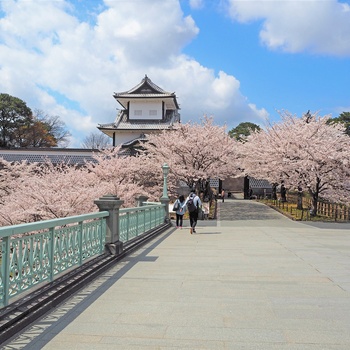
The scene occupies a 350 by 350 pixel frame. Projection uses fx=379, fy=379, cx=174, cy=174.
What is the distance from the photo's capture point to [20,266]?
178 inches

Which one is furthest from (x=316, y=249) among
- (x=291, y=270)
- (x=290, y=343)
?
(x=290, y=343)

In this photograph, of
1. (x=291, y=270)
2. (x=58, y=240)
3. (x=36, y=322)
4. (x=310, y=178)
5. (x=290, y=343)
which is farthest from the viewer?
(x=310, y=178)

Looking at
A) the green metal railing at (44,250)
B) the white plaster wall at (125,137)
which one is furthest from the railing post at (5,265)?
the white plaster wall at (125,137)

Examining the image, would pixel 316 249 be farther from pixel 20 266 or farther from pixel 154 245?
pixel 20 266

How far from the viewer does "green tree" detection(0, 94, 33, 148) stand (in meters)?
49.6

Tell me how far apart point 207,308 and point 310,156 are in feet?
68.9

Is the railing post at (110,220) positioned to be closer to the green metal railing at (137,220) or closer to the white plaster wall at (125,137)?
the green metal railing at (137,220)

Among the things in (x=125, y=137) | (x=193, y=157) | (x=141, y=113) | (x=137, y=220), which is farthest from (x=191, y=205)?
(x=141, y=113)

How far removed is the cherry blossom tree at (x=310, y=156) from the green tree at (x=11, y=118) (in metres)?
32.8

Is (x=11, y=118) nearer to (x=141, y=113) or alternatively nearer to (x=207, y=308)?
(x=141, y=113)

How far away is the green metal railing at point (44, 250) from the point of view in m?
4.23

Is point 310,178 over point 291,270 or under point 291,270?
over

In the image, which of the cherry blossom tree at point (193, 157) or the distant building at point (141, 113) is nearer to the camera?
the cherry blossom tree at point (193, 157)

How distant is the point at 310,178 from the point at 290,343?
2233 centimetres
